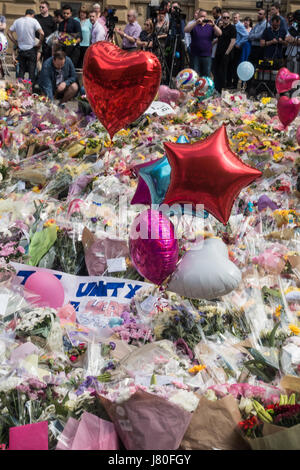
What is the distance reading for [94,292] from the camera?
3.23m

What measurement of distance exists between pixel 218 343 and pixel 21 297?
0.93m

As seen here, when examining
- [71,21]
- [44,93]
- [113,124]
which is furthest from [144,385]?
[71,21]

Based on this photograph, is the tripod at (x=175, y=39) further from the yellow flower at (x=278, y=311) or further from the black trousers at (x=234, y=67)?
the yellow flower at (x=278, y=311)

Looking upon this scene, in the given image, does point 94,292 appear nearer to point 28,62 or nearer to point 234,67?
point 28,62

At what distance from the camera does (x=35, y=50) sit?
8.77m

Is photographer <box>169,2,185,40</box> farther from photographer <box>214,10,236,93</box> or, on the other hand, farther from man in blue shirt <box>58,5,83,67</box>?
man in blue shirt <box>58,5,83,67</box>

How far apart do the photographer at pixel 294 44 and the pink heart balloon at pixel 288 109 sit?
2.99m

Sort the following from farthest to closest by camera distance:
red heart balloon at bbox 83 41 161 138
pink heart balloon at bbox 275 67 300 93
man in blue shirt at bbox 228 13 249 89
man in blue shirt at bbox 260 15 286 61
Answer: man in blue shirt at bbox 228 13 249 89 < man in blue shirt at bbox 260 15 286 61 < pink heart balloon at bbox 275 67 300 93 < red heart balloon at bbox 83 41 161 138

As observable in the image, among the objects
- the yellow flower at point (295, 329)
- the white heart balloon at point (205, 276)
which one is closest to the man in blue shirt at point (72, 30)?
the white heart balloon at point (205, 276)

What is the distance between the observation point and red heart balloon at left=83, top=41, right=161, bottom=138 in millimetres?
3556

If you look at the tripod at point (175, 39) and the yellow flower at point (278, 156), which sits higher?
the tripod at point (175, 39)

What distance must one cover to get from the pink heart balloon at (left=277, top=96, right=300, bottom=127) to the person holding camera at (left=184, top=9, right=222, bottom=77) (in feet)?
7.91

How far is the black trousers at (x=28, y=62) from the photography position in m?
8.70

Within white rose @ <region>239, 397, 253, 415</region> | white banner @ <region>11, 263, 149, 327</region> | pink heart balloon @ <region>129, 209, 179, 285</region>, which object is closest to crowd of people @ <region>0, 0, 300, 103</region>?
white banner @ <region>11, 263, 149, 327</region>
